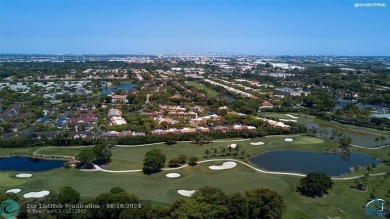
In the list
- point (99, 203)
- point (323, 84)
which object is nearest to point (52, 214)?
point (99, 203)

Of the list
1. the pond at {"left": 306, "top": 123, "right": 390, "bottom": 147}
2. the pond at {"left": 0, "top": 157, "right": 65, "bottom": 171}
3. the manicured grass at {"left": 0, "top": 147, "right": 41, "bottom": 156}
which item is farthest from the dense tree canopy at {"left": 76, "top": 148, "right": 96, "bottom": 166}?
the pond at {"left": 306, "top": 123, "right": 390, "bottom": 147}

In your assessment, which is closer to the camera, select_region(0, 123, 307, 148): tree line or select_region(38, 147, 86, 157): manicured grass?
select_region(38, 147, 86, 157): manicured grass

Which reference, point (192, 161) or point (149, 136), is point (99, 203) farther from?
point (149, 136)

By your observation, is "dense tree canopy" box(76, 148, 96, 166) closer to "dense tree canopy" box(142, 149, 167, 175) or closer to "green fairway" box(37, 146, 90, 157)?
"green fairway" box(37, 146, 90, 157)

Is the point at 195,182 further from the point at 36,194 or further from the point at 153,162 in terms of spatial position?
the point at 36,194

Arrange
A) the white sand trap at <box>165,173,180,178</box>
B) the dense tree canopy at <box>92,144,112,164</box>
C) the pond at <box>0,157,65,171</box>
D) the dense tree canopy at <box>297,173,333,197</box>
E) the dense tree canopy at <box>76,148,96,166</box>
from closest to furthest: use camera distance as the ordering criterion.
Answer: the dense tree canopy at <box>297,173,333,197</box> → the white sand trap at <box>165,173,180,178</box> → the dense tree canopy at <box>76,148,96,166</box> → the pond at <box>0,157,65,171</box> → the dense tree canopy at <box>92,144,112,164</box>

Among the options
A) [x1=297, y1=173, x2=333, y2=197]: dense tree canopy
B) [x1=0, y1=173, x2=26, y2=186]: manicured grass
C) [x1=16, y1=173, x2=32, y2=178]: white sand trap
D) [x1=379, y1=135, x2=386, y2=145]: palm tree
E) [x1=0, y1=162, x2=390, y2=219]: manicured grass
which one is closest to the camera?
[x1=0, y1=162, x2=390, y2=219]: manicured grass

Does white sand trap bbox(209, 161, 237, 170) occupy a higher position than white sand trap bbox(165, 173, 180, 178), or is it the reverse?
white sand trap bbox(209, 161, 237, 170)
